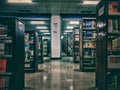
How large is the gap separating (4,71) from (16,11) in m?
11.5

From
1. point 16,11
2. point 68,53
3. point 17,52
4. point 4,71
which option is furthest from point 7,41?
point 68,53

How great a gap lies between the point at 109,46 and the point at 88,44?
4.53 metres

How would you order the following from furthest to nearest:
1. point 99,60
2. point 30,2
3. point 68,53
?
point 68,53, point 30,2, point 99,60

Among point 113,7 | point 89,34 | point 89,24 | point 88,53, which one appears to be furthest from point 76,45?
point 113,7

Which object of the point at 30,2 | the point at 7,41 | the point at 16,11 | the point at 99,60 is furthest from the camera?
the point at 16,11

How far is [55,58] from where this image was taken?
16.9 m

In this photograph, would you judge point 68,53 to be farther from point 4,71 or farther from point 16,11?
point 4,71

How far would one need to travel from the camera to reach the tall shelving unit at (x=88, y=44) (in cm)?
926

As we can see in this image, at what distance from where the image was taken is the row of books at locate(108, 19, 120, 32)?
4895 millimetres

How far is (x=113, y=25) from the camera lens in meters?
4.93

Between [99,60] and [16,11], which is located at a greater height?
[16,11]

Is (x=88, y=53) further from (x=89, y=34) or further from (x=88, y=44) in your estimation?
(x=89, y=34)

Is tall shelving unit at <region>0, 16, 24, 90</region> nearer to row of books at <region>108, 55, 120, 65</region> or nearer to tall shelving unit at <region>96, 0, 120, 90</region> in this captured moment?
tall shelving unit at <region>96, 0, 120, 90</region>

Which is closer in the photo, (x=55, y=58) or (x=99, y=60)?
(x=99, y=60)
